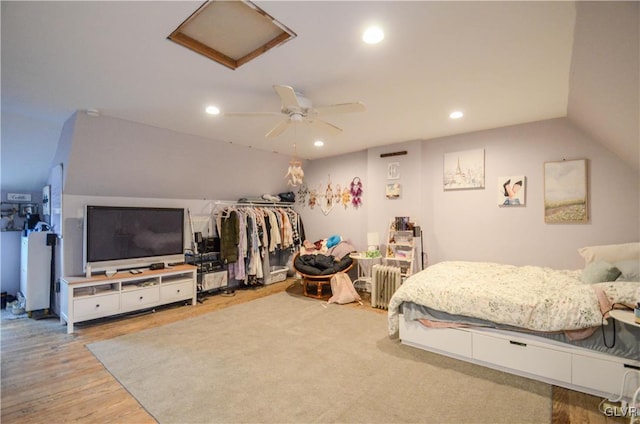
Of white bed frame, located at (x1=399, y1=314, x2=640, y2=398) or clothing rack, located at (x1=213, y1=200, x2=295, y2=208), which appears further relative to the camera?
clothing rack, located at (x1=213, y1=200, x2=295, y2=208)

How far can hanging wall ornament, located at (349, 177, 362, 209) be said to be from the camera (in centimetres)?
559

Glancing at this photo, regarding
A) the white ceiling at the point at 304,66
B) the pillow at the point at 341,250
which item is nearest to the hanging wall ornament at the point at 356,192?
the pillow at the point at 341,250

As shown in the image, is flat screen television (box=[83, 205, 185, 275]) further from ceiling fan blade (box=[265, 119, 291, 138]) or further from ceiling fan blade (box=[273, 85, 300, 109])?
ceiling fan blade (box=[273, 85, 300, 109])

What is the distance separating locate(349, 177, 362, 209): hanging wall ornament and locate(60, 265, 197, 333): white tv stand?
301 cm

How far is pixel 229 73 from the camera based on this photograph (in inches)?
97.3

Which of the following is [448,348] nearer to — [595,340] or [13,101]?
[595,340]

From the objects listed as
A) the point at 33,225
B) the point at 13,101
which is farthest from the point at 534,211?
the point at 33,225

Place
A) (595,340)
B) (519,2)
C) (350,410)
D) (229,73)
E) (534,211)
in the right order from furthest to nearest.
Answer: (534,211) < (229,73) < (595,340) < (350,410) < (519,2)

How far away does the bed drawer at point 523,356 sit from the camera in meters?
2.38

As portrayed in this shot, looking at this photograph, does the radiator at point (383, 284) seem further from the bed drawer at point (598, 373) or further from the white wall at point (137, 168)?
the white wall at point (137, 168)

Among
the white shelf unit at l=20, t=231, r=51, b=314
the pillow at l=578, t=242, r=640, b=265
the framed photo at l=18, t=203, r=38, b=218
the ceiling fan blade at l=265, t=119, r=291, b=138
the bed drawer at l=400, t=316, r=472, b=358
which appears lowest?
the bed drawer at l=400, t=316, r=472, b=358

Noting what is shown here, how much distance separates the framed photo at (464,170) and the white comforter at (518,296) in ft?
4.65

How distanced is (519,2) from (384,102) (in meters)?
1.56

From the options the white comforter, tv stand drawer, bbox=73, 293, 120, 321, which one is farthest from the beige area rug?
tv stand drawer, bbox=73, 293, 120, 321
